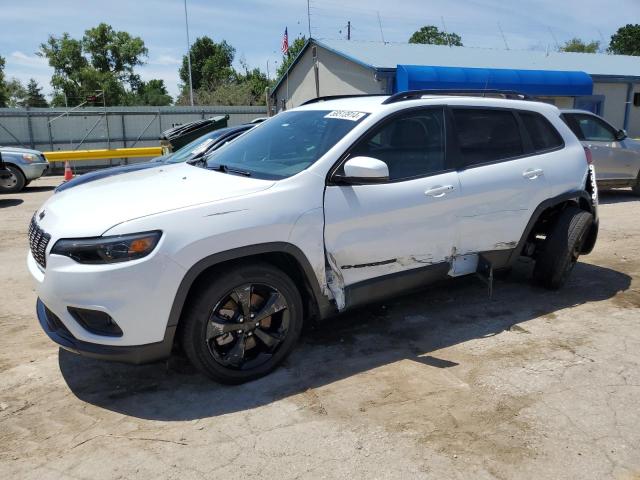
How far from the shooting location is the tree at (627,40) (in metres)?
69.6

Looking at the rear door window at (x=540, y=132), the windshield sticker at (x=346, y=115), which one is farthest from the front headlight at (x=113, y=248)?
the rear door window at (x=540, y=132)

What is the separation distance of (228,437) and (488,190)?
2759 millimetres

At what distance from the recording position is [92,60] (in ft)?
184

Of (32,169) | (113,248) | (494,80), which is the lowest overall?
(32,169)

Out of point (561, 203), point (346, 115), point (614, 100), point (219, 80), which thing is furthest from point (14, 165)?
point (219, 80)

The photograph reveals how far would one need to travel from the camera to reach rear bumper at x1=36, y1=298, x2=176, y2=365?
3057mm

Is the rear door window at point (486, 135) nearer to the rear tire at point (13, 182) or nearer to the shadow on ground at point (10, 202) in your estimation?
the shadow on ground at point (10, 202)

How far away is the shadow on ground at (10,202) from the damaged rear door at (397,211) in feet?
32.6

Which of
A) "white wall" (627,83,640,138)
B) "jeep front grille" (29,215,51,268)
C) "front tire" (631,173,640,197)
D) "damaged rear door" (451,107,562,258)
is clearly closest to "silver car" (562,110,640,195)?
"front tire" (631,173,640,197)

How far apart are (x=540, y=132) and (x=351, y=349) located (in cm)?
271

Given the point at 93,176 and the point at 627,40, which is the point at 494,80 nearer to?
the point at 93,176

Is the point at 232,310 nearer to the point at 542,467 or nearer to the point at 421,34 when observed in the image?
the point at 542,467

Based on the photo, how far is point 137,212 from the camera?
3.10 m

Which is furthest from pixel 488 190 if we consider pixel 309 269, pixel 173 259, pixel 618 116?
pixel 618 116
